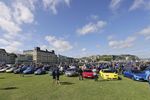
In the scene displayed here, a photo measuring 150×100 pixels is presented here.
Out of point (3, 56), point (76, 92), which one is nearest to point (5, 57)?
point (3, 56)

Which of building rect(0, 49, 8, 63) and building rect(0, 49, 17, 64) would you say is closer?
building rect(0, 49, 8, 63)

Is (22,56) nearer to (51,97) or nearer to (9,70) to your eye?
(9,70)

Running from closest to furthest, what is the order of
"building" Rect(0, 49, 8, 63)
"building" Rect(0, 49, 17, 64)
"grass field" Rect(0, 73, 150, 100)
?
1. "grass field" Rect(0, 73, 150, 100)
2. "building" Rect(0, 49, 8, 63)
3. "building" Rect(0, 49, 17, 64)

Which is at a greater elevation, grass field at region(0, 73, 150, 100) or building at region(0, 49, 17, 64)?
building at region(0, 49, 17, 64)

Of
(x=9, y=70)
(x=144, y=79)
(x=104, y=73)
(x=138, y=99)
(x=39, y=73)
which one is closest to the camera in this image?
(x=138, y=99)

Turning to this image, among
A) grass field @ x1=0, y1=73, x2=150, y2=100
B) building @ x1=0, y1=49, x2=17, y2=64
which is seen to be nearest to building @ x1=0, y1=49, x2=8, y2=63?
building @ x1=0, y1=49, x2=17, y2=64

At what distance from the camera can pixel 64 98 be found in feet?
48.8

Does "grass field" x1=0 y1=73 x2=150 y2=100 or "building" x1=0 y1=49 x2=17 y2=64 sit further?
"building" x1=0 y1=49 x2=17 y2=64

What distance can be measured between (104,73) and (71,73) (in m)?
6.77

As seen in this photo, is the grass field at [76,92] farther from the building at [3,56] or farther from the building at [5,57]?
the building at [3,56]

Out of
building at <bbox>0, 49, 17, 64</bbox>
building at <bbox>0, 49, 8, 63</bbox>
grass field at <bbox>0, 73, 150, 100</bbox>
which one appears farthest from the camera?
building at <bbox>0, 49, 17, 64</bbox>

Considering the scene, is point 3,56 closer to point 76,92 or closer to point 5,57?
point 5,57

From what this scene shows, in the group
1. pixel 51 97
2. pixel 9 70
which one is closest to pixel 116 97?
pixel 51 97

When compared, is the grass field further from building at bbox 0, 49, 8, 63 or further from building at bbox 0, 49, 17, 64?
building at bbox 0, 49, 8, 63
